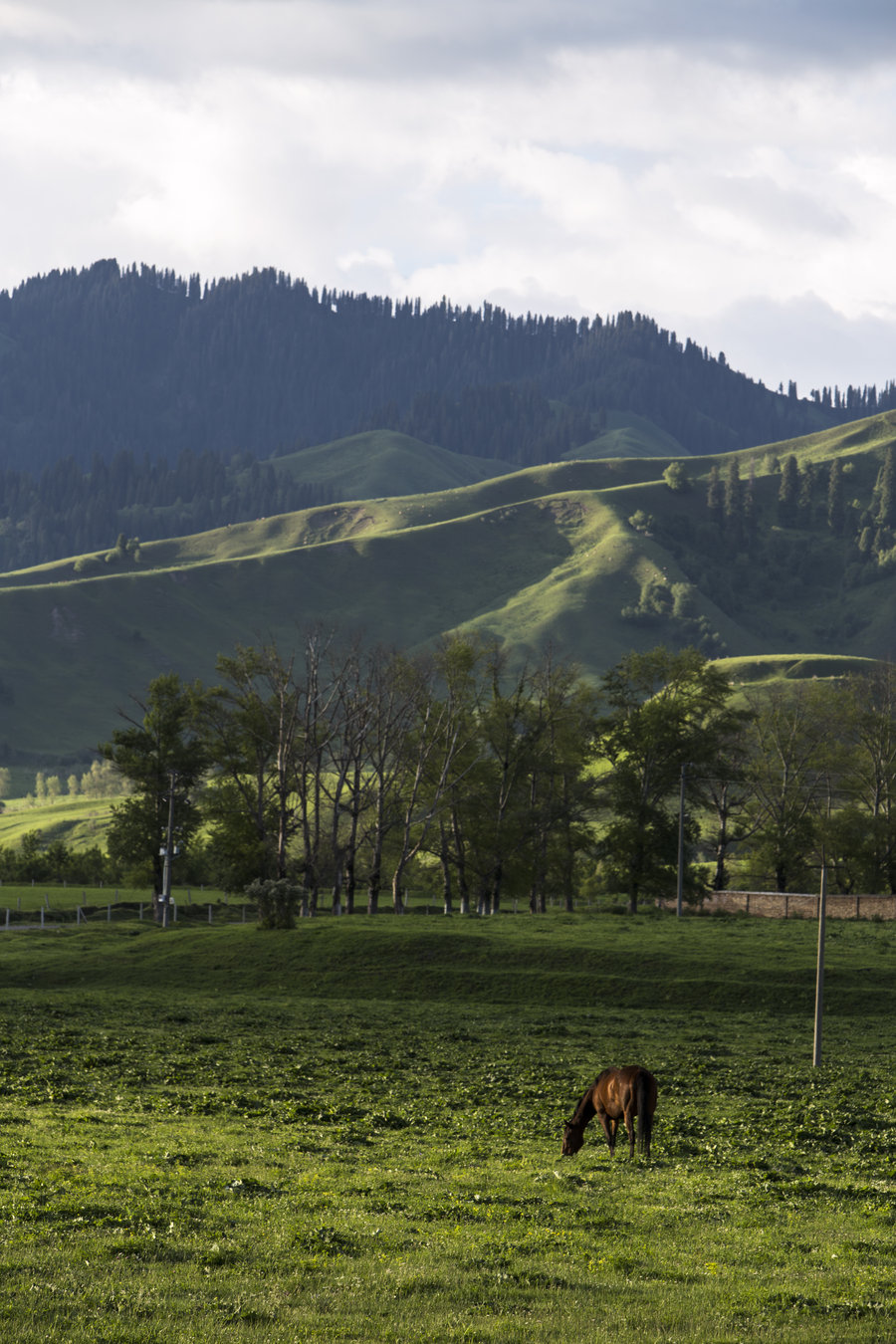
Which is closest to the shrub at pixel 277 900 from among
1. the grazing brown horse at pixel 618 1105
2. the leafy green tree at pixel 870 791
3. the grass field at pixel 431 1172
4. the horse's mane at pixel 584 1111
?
the grass field at pixel 431 1172

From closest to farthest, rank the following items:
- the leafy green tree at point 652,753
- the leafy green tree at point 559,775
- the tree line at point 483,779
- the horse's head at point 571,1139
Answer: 1. the horse's head at point 571,1139
2. the tree line at point 483,779
3. the leafy green tree at point 652,753
4. the leafy green tree at point 559,775

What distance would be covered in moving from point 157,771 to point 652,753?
42204 mm

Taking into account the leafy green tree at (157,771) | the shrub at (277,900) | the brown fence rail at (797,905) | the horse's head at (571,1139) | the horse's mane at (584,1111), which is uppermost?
the leafy green tree at (157,771)

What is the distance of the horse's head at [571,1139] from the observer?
2311 cm

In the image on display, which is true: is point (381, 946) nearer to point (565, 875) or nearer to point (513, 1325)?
point (565, 875)

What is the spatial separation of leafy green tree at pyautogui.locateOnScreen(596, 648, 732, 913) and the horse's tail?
76717mm

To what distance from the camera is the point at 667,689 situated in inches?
4250

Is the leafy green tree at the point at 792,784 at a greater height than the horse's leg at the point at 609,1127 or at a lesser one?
greater

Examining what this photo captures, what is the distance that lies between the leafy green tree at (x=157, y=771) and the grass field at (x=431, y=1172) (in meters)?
40.0

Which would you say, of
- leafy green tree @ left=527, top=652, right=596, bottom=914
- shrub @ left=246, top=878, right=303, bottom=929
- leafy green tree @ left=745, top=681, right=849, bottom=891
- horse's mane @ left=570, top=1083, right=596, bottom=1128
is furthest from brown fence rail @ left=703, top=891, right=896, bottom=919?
horse's mane @ left=570, top=1083, right=596, bottom=1128

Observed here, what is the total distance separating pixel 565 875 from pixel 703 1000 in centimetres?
4865

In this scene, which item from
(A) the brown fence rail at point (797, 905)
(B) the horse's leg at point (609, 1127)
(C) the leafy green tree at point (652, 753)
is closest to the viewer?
(B) the horse's leg at point (609, 1127)

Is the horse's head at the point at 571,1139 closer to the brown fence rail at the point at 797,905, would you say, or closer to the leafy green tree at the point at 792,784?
the brown fence rail at the point at 797,905

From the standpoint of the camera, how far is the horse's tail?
871 inches
